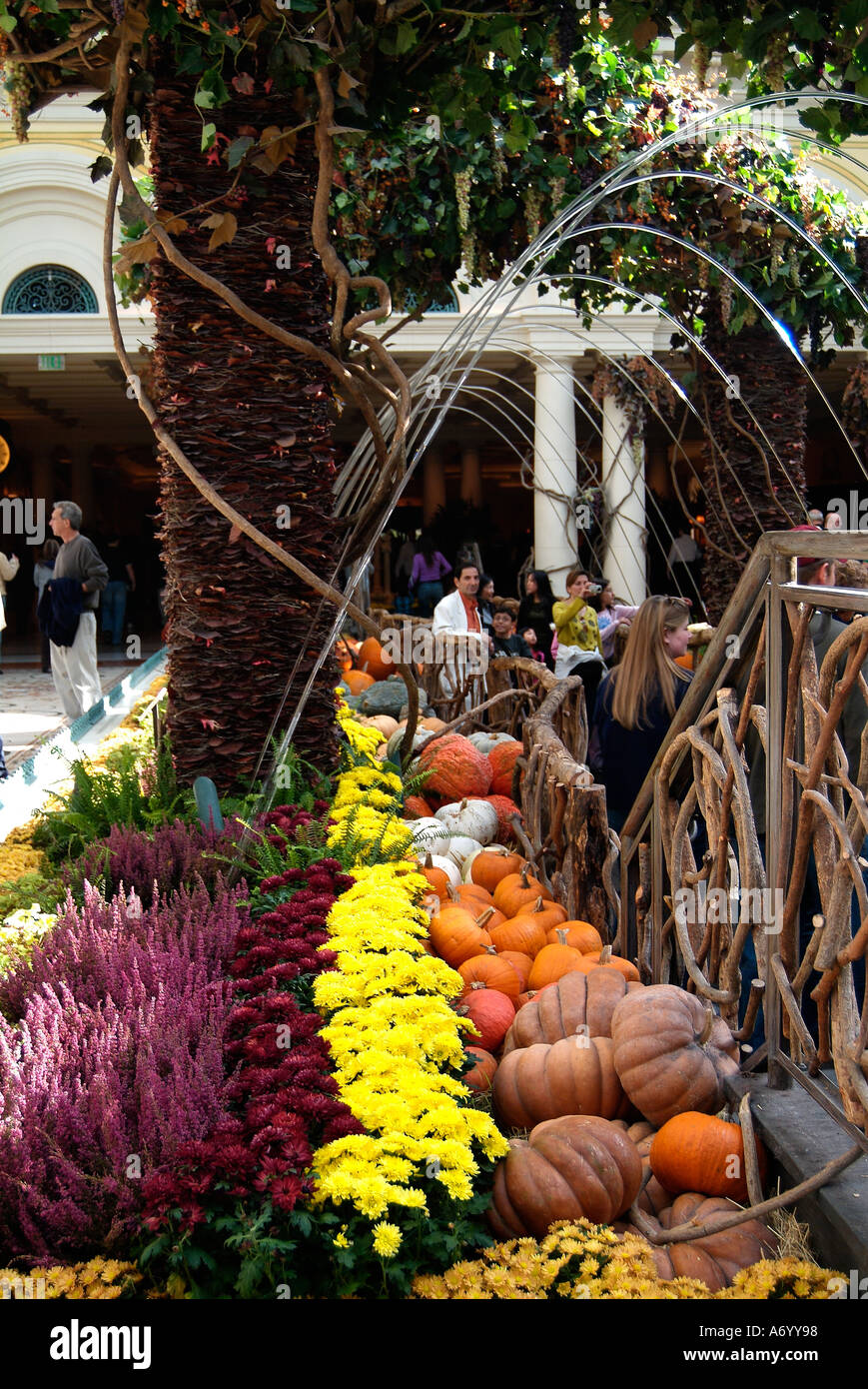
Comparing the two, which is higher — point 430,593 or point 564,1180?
point 430,593

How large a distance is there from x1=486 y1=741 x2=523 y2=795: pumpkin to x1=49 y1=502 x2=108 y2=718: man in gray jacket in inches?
145

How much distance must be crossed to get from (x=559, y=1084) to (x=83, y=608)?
22.8ft

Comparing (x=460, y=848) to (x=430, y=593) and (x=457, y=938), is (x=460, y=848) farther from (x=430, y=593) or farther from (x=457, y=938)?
(x=430, y=593)

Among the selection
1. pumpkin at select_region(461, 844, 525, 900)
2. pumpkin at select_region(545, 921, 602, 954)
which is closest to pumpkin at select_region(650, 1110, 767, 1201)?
pumpkin at select_region(545, 921, 602, 954)

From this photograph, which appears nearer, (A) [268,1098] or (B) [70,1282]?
(B) [70,1282]

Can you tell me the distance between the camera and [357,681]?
931 centimetres

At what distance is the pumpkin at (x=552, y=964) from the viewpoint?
358cm

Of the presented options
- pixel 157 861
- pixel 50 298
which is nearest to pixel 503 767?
pixel 157 861

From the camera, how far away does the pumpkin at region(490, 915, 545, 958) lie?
3912 mm

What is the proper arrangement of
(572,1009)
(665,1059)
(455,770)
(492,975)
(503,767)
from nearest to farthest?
(665,1059) < (572,1009) < (492,975) < (455,770) < (503,767)

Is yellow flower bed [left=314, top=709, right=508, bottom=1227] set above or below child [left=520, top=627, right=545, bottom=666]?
below

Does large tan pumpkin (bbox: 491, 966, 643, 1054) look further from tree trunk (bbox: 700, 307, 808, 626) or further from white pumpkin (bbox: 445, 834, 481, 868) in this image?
tree trunk (bbox: 700, 307, 808, 626)

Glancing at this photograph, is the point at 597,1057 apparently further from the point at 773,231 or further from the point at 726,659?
the point at 773,231

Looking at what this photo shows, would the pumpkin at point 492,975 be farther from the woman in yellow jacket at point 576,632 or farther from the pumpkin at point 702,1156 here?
the woman in yellow jacket at point 576,632
